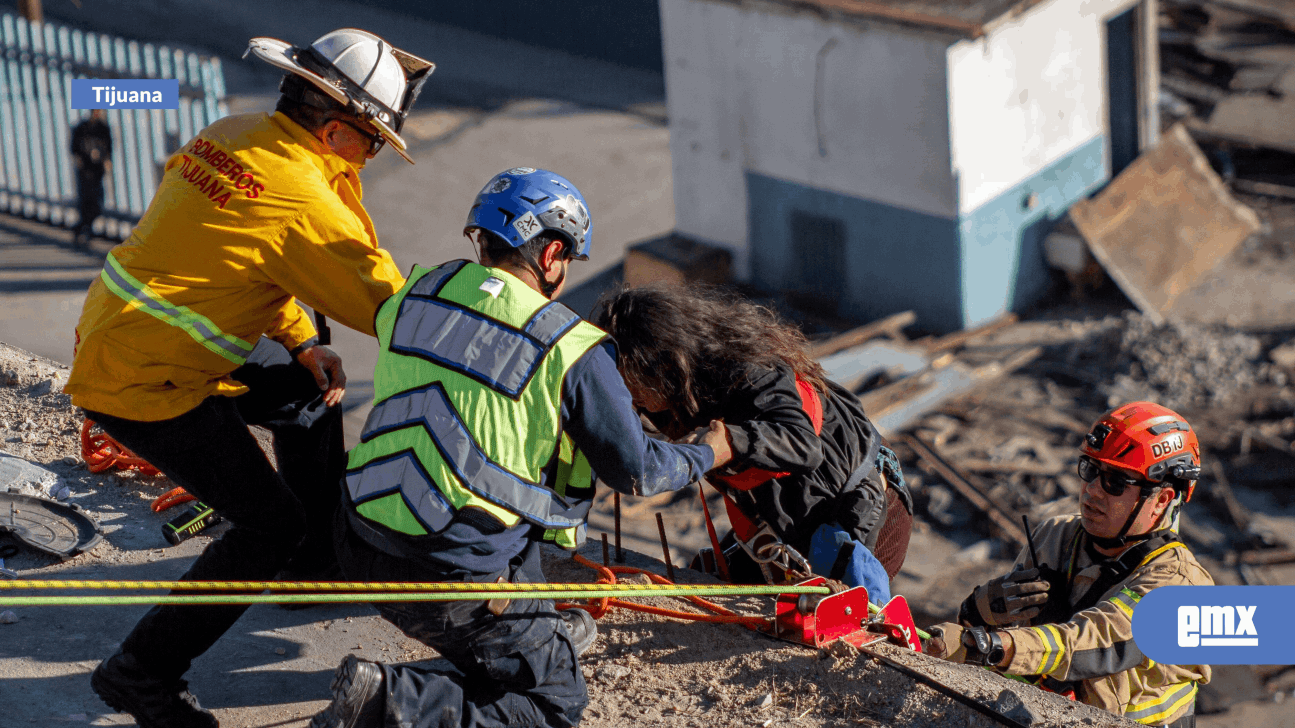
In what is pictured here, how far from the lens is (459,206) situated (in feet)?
52.7

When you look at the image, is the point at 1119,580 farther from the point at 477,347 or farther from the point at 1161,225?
the point at 1161,225

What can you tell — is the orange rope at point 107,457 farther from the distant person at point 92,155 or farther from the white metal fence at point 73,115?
the distant person at point 92,155

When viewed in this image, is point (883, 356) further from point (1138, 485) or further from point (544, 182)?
point (544, 182)

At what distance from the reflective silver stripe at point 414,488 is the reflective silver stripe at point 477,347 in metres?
0.26

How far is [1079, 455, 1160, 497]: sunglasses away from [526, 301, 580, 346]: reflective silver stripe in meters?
1.85

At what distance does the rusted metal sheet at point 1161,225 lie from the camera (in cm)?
1305

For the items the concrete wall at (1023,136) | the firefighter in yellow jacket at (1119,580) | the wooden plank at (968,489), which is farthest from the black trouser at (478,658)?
the concrete wall at (1023,136)

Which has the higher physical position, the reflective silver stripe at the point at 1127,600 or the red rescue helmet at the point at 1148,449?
the red rescue helmet at the point at 1148,449

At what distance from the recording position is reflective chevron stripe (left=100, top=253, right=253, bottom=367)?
333 centimetres

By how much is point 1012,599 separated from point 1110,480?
493 mm

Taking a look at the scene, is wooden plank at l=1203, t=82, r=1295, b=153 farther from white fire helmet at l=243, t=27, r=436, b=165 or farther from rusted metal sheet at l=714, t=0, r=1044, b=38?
white fire helmet at l=243, t=27, r=436, b=165

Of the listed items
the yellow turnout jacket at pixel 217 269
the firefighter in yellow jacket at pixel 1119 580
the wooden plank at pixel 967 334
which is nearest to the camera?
the yellow turnout jacket at pixel 217 269

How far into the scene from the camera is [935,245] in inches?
506

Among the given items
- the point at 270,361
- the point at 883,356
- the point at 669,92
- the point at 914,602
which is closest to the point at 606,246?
the point at 669,92
